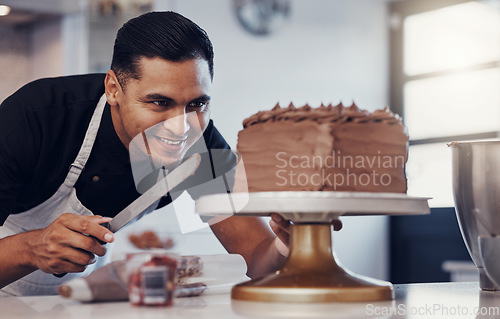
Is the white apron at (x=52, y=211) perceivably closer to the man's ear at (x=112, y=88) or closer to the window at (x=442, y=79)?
the man's ear at (x=112, y=88)

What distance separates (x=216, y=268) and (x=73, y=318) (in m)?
0.31

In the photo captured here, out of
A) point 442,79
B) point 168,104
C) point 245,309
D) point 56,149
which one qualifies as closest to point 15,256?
point 56,149

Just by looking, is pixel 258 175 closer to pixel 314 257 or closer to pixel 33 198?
pixel 314 257

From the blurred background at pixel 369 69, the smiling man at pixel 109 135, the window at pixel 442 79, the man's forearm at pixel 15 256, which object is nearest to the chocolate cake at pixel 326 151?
the smiling man at pixel 109 135

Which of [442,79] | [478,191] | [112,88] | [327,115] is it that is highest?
[442,79]

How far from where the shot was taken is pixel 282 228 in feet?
3.94

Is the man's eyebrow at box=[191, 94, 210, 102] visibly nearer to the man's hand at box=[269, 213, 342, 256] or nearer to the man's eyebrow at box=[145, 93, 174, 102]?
the man's eyebrow at box=[145, 93, 174, 102]

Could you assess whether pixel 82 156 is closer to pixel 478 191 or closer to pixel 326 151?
pixel 326 151

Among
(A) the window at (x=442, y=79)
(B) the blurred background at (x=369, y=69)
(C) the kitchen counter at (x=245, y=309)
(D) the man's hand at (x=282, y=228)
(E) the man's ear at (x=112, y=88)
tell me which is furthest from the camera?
(A) the window at (x=442, y=79)

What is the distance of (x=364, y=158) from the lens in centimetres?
102

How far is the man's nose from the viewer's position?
55.4 inches

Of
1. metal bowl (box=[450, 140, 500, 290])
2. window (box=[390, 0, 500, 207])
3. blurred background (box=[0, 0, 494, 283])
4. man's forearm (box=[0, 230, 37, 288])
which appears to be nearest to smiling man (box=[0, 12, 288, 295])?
man's forearm (box=[0, 230, 37, 288])

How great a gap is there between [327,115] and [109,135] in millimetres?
744

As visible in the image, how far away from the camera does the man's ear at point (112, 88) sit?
5.10 ft
